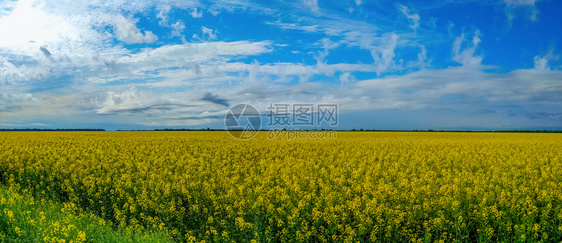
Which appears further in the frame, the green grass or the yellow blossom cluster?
the yellow blossom cluster

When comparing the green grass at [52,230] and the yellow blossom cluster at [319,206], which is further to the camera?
the yellow blossom cluster at [319,206]

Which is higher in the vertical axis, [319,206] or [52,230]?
[319,206]

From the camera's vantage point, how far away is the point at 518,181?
11.6 m

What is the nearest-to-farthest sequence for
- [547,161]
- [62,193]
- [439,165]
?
[62,193] < [439,165] < [547,161]

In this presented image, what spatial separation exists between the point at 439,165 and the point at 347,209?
8813mm

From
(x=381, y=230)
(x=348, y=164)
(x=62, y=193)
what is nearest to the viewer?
(x=381, y=230)

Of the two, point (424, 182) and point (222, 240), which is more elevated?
point (424, 182)

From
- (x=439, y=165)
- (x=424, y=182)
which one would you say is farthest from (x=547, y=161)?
(x=424, y=182)

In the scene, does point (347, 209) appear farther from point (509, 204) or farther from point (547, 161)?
point (547, 161)

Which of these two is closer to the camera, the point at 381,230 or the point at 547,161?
the point at 381,230

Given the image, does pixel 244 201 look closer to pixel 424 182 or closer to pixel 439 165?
pixel 424 182

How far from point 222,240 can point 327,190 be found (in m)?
2.91

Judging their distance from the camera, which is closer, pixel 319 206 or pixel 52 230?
pixel 52 230

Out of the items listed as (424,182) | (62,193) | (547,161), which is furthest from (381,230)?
(547,161)
